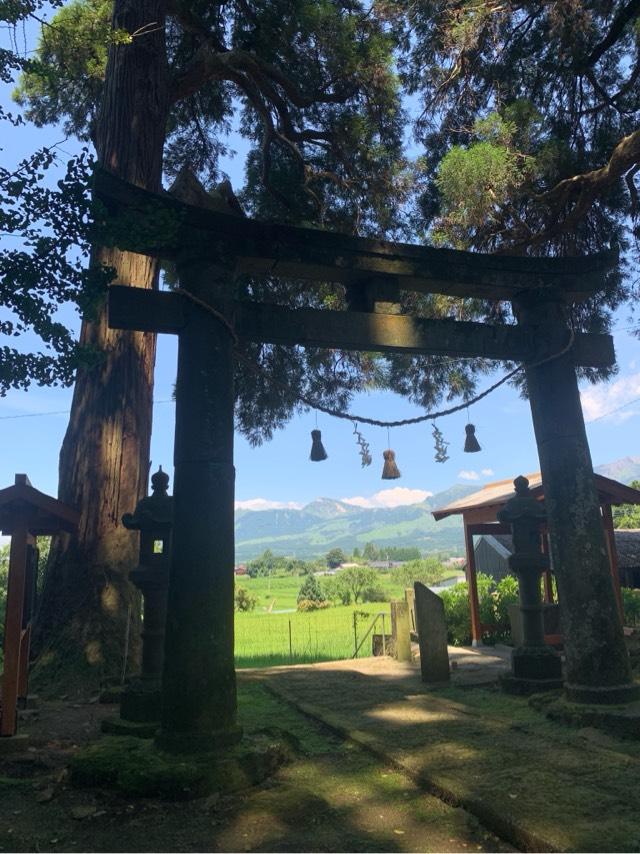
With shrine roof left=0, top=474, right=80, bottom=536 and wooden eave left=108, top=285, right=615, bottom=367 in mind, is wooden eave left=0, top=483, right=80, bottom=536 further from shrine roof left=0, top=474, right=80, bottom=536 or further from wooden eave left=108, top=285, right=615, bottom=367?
wooden eave left=108, top=285, right=615, bottom=367

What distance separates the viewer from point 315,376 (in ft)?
41.2

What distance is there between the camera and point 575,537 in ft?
18.8

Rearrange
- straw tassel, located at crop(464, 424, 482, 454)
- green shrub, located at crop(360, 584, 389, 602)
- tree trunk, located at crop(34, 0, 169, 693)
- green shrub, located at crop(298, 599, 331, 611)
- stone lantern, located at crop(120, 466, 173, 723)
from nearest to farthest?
1. stone lantern, located at crop(120, 466, 173, 723)
2. tree trunk, located at crop(34, 0, 169, 693)
3. straw tassel, located at crop(464, 424, 482, 454)
4. green shrub, located at crop(298, 599, 331, 611)
5. green shrub, located at crop(360, 584, 389, 602)

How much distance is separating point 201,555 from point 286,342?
2114 millimetres

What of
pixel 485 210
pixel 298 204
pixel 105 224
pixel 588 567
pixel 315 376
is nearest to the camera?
pixel 105 224

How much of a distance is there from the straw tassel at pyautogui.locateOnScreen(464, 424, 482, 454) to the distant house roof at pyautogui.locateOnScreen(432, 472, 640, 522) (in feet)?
10.3

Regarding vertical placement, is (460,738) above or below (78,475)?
below

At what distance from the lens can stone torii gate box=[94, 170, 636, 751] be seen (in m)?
4.38

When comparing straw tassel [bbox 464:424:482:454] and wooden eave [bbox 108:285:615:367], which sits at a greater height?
wooden eave [bbox 108:285:615:367]

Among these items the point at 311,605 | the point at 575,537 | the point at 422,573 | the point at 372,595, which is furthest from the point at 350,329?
the point at 422,573

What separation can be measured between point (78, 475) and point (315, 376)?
563cm

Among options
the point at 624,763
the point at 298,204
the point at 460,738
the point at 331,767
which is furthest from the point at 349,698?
the point at 298,204

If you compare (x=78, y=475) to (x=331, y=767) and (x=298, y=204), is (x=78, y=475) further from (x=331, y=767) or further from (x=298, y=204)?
(x=298, y=204)

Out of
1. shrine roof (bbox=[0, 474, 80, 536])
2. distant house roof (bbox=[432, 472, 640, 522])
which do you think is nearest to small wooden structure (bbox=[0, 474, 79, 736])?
shrine roof (bbox=[0, 474, 80, 536])
